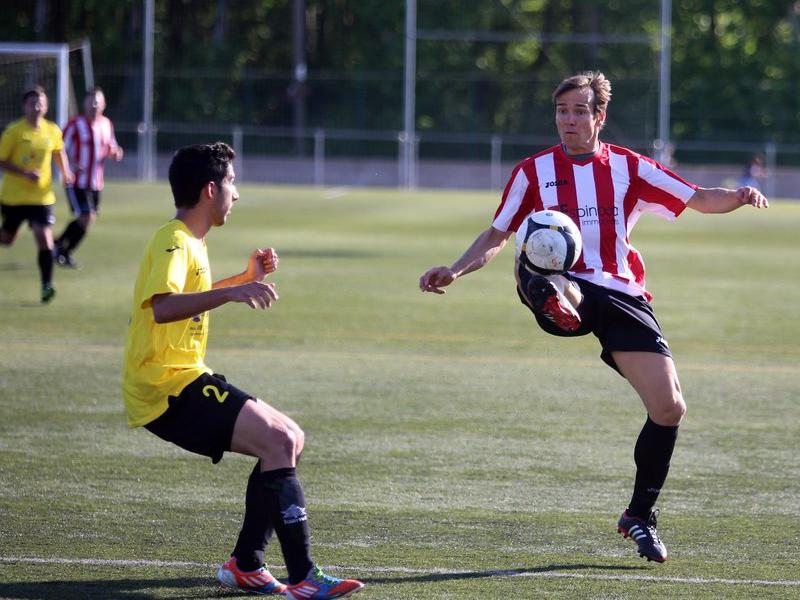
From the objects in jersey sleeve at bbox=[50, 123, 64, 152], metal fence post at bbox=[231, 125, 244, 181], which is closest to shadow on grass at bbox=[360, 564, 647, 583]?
jersey sleeve at bbox=[50, 123, 64, 152]

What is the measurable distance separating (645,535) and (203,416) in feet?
5.83

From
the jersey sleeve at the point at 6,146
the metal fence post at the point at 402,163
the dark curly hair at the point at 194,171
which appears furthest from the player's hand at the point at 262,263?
the metal fence post at the point at 402,163

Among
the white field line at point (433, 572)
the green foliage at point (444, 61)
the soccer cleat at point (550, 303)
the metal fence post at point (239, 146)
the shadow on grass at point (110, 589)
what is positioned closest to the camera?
the shadow on grass at point (110, 589)

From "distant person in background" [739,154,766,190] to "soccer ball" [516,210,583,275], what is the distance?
1225 inches

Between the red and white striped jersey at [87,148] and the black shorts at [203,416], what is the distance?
495 inches

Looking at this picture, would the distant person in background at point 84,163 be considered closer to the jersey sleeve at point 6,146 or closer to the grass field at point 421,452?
the grass field at point 421,452

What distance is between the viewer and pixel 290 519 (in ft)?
14.9

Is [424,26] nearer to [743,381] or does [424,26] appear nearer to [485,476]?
[743,381]

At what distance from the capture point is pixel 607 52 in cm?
4184

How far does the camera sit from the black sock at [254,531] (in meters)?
4.71

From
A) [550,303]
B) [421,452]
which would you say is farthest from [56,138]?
[550,303]

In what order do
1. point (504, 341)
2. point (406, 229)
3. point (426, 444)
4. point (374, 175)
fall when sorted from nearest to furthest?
point (426, 444) < point (504, 341) < point (406, 229) < point (374, 175)

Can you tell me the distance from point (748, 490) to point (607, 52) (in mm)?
36852

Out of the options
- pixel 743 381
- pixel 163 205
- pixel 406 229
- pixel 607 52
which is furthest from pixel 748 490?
pixel 607 52
